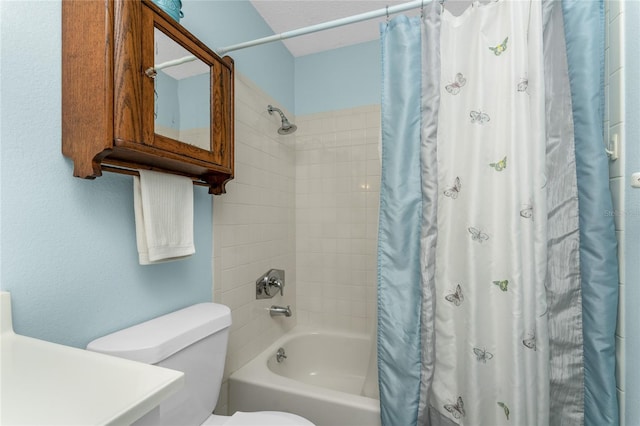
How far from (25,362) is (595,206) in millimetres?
1462

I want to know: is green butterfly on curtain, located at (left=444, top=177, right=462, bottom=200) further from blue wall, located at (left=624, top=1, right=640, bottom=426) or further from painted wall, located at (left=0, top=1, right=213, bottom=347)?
painted wall, located at (left=0, top=1, right=213, bottom=347)

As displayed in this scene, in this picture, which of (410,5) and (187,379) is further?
(410,5)

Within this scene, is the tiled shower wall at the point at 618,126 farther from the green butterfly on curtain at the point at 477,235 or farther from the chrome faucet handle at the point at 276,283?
the chrome faucet handle at the point at 276,283

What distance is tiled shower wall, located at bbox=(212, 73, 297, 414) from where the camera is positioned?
4.65ft

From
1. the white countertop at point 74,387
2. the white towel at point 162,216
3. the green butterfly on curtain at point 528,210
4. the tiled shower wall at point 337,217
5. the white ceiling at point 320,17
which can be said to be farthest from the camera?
the tiled shower wall at point 337,217

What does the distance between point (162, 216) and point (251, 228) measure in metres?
0.70

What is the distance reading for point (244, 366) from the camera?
1508mm

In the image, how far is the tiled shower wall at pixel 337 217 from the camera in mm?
1993

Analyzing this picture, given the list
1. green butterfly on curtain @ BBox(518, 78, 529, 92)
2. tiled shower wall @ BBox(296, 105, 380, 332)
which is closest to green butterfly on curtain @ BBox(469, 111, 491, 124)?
green butterfly on curtain @ BBox(518, 78, 529, 92)

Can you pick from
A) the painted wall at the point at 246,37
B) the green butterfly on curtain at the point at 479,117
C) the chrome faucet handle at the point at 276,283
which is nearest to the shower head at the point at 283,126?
the painted wall at the point at 246,37

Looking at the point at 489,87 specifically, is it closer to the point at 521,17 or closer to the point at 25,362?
the point at 521,17

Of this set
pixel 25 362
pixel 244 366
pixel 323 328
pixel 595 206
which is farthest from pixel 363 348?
pixel 25 362

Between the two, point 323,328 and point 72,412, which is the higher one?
point 72,412

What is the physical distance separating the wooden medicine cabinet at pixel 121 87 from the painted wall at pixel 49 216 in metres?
0.04
